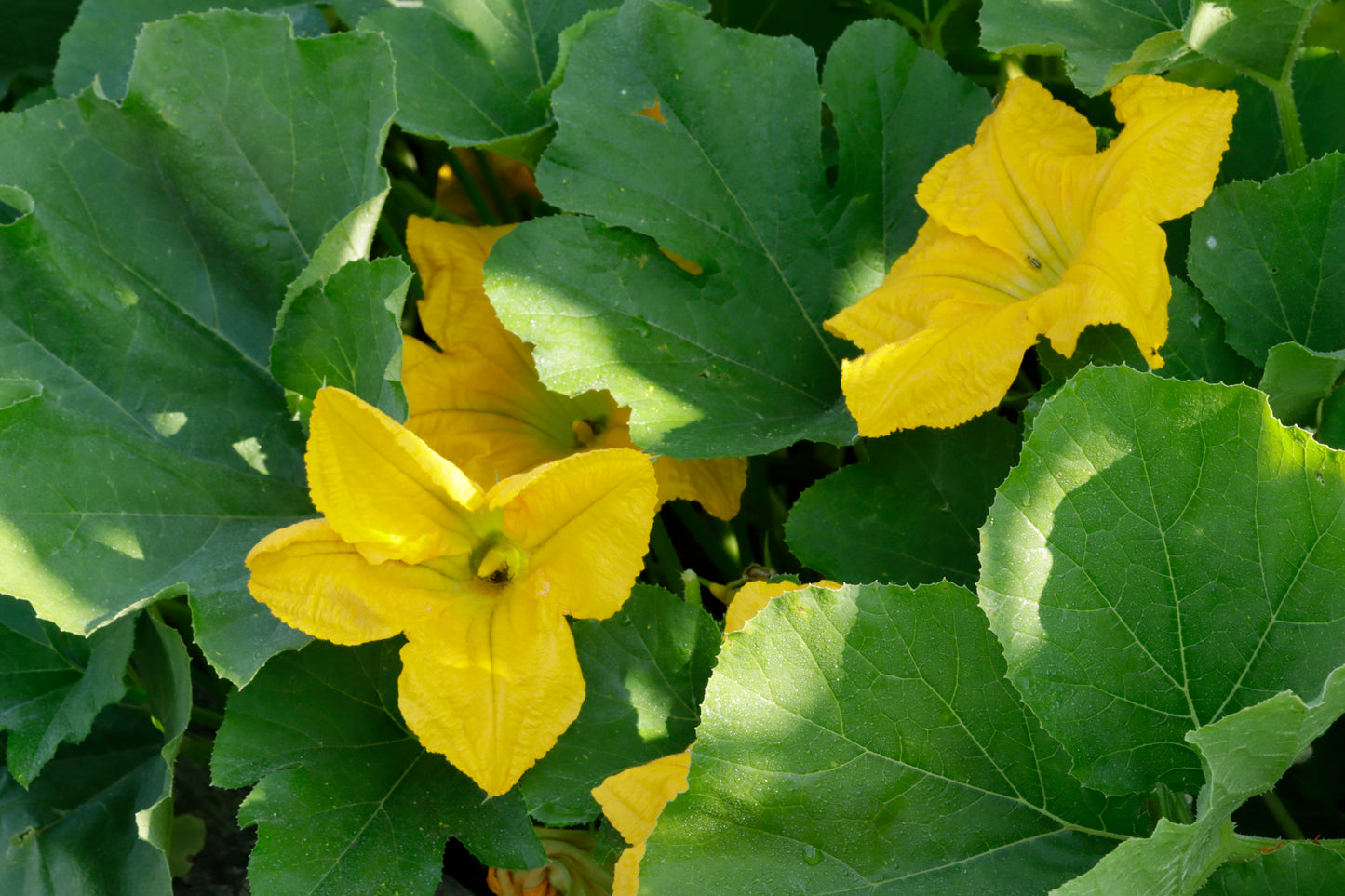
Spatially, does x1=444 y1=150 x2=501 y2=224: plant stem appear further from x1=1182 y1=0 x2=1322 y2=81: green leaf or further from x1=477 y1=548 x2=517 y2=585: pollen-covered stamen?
x1=1182 y1=0 x2=1322 y2=81: green leaf

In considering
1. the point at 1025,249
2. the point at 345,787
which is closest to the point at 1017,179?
the point at 1025,249

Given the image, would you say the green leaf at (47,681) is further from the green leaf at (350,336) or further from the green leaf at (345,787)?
the green leaf at (350,336)

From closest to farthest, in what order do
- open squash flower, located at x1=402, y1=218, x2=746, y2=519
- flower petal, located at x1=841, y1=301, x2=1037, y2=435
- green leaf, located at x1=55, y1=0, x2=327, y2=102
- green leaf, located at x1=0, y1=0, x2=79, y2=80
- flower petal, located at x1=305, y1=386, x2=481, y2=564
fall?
flower petal, located at x1=305, y1=386, x2=481, y2=564 < flower petal, located at x1=841, y1=301, x2=1037, y2=435 < open squash flower, located at x1=402, y1=218, x2=746, y2=519 < green leaf, located at x1=55, y1=0, x2=327, y2=102 < green leaf, located at x1=0, y1=0, x2=79, y2=80

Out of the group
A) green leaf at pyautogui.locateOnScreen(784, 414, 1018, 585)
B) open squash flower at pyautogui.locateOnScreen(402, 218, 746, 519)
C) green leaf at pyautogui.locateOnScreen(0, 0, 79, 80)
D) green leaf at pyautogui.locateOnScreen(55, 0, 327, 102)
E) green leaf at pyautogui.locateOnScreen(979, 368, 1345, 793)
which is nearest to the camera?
green leaf at pyautogui.locateOnScreen(979, 368, 1345, 793)

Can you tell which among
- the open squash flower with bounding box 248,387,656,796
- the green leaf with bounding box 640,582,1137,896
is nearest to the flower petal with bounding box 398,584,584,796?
the open squash flower with bounding box 248,387,656,796

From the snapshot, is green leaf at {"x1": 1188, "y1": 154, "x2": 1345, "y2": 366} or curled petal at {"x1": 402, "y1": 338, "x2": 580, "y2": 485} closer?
green leaf at {"x1": 1188, "y1": 154, "x2": 1345, "y2": 366}

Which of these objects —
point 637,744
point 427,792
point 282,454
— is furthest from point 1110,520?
point 282,454
